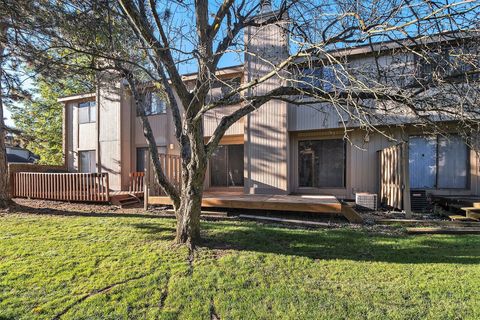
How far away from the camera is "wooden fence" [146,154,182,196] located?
915 centimetres

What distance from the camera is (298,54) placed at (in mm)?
3816

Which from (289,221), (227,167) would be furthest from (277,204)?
(227,167)

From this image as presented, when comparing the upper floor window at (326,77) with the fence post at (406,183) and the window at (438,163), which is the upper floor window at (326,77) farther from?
the window at (438,163)

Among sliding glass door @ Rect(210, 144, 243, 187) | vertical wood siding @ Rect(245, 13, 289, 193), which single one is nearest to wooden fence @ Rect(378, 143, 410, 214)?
vertical wood siding @ Rect(245, 13, 289, 193)

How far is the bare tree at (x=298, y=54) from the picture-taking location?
3783 millimetres

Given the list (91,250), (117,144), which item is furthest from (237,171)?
(91,250)

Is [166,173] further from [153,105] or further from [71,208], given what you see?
[153,105]

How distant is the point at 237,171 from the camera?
12.2 m

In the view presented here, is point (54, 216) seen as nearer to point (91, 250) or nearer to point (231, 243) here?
point (91, 250)

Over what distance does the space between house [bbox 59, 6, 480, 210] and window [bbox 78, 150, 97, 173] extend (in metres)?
1.01

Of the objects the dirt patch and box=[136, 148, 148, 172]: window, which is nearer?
the dirt patch

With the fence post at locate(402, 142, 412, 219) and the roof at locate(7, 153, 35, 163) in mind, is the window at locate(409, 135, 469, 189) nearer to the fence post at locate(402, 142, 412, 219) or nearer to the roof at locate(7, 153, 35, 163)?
the fence post at locate(402, 142, 412, 219)

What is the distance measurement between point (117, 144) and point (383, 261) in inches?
491

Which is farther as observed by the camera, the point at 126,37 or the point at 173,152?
the point at 173,152
